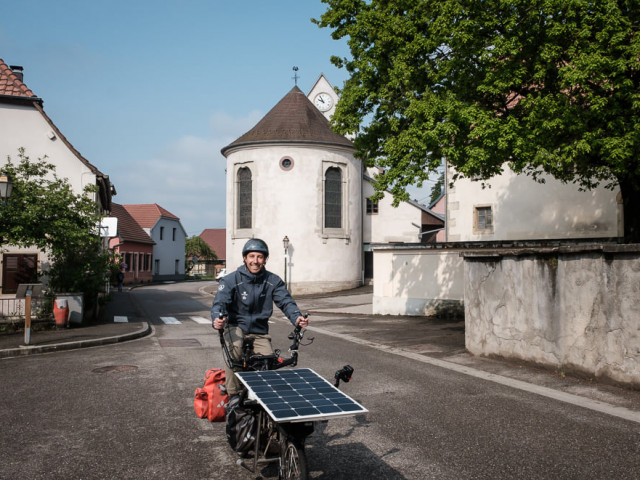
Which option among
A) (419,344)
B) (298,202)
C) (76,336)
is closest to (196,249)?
(298,202)

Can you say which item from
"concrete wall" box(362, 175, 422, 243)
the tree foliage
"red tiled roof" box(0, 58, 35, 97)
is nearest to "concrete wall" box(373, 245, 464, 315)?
the tree foliage

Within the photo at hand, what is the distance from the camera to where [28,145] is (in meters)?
19.7

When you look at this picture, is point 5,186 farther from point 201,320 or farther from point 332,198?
point 332,198

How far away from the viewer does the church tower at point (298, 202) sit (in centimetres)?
3491

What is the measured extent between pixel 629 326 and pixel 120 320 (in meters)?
15.4

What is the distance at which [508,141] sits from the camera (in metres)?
11.4

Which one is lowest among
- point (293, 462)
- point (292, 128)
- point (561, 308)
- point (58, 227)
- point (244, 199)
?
point (293, 462)

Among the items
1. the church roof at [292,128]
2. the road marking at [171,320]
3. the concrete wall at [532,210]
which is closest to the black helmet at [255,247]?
the road marking at [171,320]

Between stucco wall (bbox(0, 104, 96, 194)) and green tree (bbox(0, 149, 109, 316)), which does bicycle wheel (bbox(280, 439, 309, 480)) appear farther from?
stucco wall (bbox(0, 104, 96, 194))

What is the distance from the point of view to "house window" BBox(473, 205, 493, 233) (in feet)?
82.4

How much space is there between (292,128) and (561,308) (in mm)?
29409

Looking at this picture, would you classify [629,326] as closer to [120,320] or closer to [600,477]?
[600,477]

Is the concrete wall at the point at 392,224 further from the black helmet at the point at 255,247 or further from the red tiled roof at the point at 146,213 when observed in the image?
the black helmet at the point at 255,247

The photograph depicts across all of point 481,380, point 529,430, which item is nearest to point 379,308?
point 481,380
